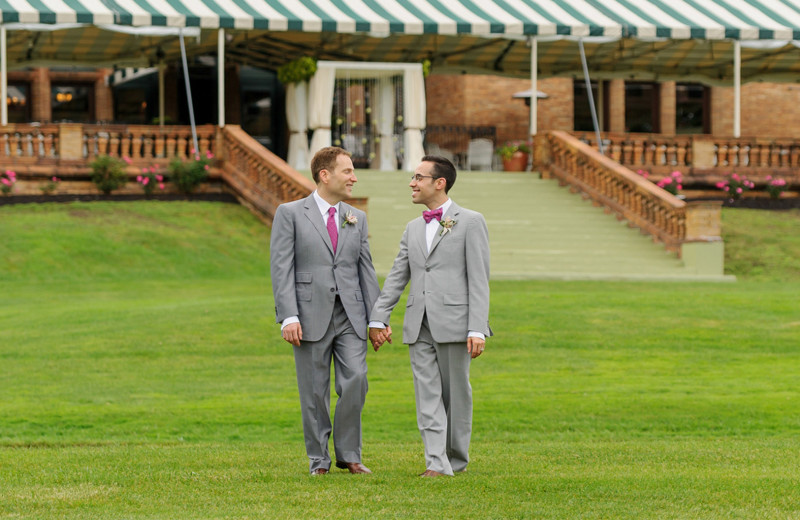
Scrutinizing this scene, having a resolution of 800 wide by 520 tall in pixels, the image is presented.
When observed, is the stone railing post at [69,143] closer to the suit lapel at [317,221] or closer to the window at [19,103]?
the window at [19,103]

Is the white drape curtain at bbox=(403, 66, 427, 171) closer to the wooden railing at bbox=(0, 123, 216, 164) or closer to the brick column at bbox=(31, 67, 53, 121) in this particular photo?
the wooden railing at bbox=(0, 123, 216, 164)

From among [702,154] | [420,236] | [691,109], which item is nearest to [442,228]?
[420,236]

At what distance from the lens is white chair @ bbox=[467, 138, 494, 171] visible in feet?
99.6

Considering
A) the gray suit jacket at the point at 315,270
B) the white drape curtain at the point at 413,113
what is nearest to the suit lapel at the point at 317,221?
the gray suit jacket at the point at 315,270

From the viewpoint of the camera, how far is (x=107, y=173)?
24000 mm

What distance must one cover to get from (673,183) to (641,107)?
1144cm

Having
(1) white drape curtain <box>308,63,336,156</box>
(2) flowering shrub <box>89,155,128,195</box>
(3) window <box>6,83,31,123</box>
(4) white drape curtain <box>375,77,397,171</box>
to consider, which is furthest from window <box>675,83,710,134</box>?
(2) flowering shrub <box>89,155,128,195</box>

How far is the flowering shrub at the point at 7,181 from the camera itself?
23.3 meters

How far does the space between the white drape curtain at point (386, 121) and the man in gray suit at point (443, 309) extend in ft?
68.1

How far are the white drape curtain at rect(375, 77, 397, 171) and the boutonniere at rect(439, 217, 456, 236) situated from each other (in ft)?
68.1

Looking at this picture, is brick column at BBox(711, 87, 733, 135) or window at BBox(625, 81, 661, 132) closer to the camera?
brick column at BBox(711, 87, 733, 135)

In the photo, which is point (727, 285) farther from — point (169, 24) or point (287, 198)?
point (169, 24)

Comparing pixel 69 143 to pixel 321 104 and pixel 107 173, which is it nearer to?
pixel 107 173

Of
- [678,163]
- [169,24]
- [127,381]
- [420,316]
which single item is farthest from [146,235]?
[420,316]
